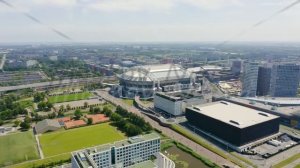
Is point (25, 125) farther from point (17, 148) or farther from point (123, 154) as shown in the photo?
point (123, 154)

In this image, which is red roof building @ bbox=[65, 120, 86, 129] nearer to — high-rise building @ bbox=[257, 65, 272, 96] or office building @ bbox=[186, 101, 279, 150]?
office building @ bbox=[186, 101, 279, 150]

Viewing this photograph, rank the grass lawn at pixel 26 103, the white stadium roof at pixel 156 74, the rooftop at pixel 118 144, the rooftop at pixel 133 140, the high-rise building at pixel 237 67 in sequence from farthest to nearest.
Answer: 1. the high-rise building at pixel 237 67
2. the white stadium roof at pixel 156 74
3. the grass lawn at pixel 26 103
4. the rooftop at pixel 133 140
5. the rooftop at pixel 118 144

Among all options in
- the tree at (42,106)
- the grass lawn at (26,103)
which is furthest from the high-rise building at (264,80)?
the grass lawn at (26,103)

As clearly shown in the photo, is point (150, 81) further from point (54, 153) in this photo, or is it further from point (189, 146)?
point (54, 153)

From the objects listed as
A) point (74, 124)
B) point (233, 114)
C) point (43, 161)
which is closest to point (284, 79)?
point (233, 114)

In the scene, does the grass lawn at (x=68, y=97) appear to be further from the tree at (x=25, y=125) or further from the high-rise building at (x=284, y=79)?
the high-rise building at (x=284, y=79)
